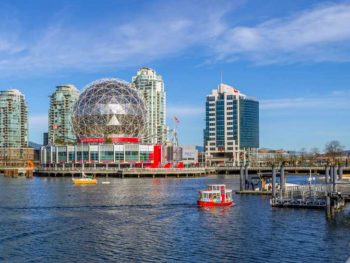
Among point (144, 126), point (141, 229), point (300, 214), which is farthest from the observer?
point (144, 126)

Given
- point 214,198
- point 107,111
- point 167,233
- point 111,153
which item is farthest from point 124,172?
point 167,233

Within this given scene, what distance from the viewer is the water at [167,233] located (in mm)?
43875

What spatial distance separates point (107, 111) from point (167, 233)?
136262 millimetres

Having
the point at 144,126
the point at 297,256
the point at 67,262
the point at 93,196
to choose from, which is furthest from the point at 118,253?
the point at 144,126

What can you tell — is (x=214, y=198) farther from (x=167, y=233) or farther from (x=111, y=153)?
(x=111, y=153)

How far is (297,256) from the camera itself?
142 ft

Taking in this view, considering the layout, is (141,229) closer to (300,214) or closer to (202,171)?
(300,214)

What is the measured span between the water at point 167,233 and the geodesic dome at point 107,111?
108824mm

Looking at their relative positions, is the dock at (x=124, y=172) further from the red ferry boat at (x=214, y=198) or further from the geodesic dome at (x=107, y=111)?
the red ferry boat at (x=214, y=198)

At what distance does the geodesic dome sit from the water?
357ft

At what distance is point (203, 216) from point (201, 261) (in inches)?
952

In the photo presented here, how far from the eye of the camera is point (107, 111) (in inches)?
7387

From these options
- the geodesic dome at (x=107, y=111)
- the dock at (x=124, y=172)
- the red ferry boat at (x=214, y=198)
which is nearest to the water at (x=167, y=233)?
the red ferry boat at (x=214, y=198)

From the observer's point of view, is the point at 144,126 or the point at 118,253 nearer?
the point at 118,253
